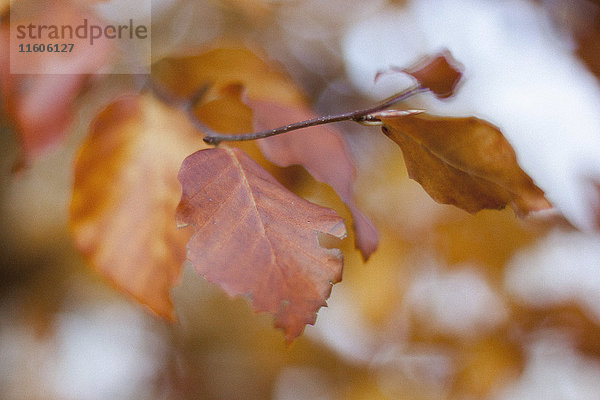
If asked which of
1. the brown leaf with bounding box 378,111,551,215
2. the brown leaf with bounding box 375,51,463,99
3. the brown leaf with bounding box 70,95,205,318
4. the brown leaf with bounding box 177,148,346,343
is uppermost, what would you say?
the brown leaf with bounding box 375,51,463,99

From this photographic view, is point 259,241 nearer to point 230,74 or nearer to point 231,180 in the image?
point 231,180

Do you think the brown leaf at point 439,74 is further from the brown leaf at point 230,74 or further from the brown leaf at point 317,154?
the brown leaf at point 230,74

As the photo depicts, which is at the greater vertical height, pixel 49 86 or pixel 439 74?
pixel 439 74

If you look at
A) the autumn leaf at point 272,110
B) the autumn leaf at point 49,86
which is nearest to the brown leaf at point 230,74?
the autumn leaf at point 272,110

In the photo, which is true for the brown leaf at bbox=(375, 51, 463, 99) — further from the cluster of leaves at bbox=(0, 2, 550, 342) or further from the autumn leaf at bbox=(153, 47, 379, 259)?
the autumn leaf at bbox=(153, 47, 379, 259)

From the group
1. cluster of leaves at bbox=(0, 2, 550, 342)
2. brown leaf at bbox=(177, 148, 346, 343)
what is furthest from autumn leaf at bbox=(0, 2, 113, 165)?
brown leaf at bbox=(177, 148, 346, 343)

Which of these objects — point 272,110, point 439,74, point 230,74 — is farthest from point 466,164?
point 230,74

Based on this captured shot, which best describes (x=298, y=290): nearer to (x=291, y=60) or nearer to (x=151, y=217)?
(x=151, y=217)

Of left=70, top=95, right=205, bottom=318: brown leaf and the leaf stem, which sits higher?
the leaf stem
